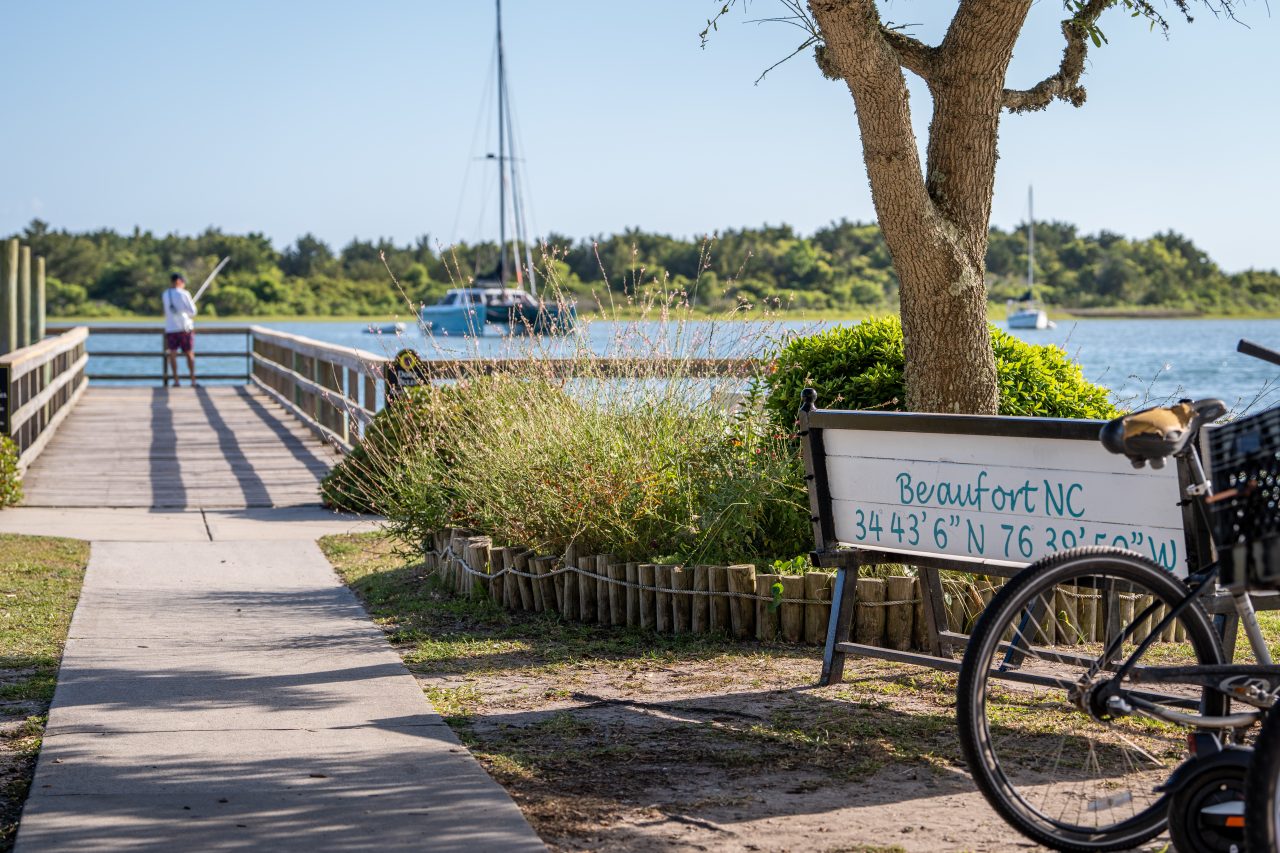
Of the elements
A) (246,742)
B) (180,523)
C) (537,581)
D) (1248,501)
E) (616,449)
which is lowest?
(180,523)

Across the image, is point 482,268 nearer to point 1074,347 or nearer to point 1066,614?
point 1074,347

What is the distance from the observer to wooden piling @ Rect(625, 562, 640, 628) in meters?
6.64

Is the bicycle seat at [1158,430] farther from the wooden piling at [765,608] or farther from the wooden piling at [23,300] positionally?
the wooden piling at [23,300]

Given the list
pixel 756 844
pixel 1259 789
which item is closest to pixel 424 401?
pixel 756 844

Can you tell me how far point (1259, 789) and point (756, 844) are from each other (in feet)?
4.27

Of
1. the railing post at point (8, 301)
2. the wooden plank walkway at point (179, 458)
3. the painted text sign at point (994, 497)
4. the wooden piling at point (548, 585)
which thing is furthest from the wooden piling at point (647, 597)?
the railing post at point (8, 301)

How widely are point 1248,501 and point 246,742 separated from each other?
3.06 metres

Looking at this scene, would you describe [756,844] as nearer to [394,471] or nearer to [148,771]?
[148,771]

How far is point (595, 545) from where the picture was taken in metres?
7.07

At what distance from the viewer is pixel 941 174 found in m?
6.62

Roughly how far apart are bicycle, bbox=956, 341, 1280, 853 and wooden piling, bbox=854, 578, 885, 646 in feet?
5.17

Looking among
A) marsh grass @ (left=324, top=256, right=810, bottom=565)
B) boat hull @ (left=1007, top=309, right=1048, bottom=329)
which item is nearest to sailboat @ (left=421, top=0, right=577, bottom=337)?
marsh grass @ (left=324, top=256, right=810, bottom=565)

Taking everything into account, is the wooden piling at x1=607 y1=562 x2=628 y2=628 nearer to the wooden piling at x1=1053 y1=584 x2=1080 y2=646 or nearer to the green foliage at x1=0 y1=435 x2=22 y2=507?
the wooden piling at x1=1053 y1=584 x2=1080 y2=646

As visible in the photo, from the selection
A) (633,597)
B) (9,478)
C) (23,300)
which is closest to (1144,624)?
(633,597)
